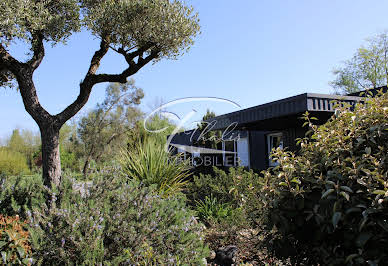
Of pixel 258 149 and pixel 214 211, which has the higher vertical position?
pixel 258 149

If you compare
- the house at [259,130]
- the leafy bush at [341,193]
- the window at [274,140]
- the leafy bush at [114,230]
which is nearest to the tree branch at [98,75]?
the leafy bush at [114,230]

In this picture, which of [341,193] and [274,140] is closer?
[341,193]

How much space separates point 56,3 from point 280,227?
620cm

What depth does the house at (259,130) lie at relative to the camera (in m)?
7.53

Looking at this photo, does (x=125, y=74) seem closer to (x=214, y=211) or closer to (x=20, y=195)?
(x=214, y=211)

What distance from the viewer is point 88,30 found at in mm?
6426

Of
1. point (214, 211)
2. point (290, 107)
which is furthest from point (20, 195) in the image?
point (290, 107)

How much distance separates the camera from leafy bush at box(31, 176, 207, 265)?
2.66 metres

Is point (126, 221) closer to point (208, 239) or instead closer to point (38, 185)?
point (38, 185)

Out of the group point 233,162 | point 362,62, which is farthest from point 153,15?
point 362,62

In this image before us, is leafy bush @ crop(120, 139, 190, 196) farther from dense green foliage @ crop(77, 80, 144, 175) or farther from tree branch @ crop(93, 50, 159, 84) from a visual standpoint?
dense green foliage @ crop(77, 80, 144, 175)

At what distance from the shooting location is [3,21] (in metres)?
5.01

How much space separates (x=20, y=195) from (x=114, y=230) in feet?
4.70

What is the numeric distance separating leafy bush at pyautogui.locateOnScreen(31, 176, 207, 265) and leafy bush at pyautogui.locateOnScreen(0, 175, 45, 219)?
371mm
